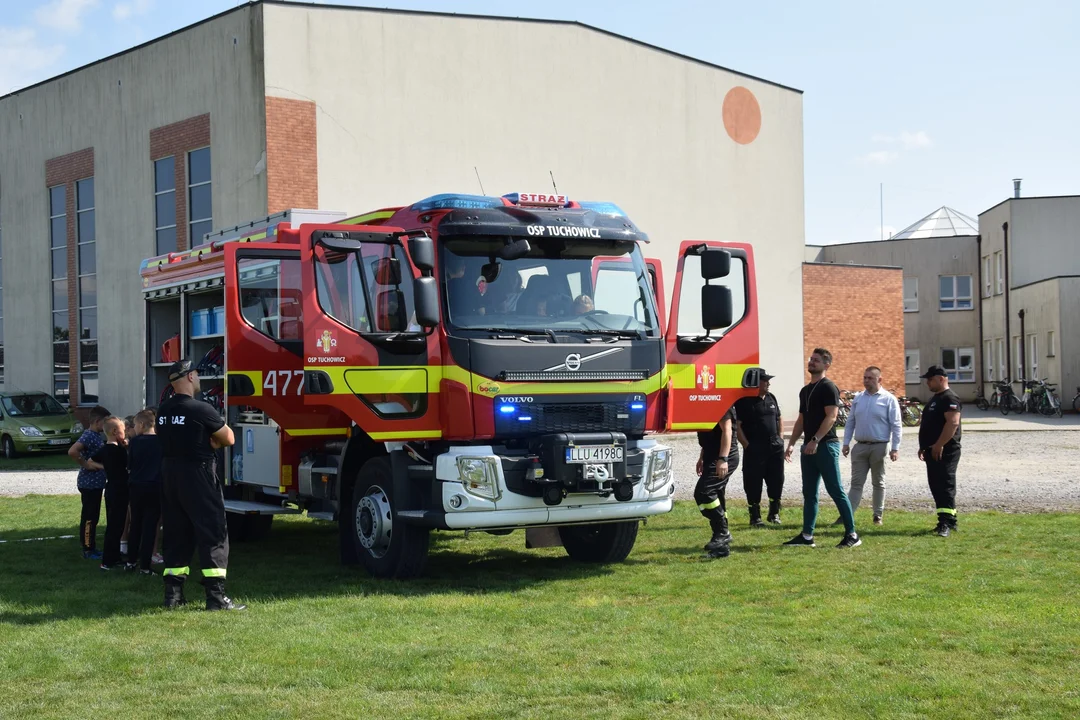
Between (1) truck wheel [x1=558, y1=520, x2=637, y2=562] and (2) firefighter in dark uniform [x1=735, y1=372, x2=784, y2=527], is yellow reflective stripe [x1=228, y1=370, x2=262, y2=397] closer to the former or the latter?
(1) truck wheel [x1=558, y1=520, x2=637, y2=562]

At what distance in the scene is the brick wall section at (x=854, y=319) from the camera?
35562mm

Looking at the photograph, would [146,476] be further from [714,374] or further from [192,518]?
[714,374]

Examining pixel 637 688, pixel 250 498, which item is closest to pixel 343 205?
pixel 250 498

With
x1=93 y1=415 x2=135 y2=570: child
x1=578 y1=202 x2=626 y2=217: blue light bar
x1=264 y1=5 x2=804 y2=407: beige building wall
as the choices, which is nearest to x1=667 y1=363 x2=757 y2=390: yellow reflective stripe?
x1=578 y1=202 x2=626 y2=217: blue light bar

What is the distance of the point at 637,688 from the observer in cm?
633

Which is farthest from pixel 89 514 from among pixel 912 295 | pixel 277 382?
pixel 912 295

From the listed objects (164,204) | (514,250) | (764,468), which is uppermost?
(164,204)

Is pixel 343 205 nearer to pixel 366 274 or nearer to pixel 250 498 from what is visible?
pixel 250 498

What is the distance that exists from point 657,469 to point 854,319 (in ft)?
92.1

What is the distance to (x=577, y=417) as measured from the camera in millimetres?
9812

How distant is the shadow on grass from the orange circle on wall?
22.2 metres

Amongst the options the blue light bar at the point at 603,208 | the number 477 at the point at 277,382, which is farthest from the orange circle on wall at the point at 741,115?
the number 477 at the point at 277,382

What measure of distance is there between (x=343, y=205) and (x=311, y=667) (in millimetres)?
19895

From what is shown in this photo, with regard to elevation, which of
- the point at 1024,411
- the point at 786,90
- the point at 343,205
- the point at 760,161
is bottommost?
the point at 1024,411
